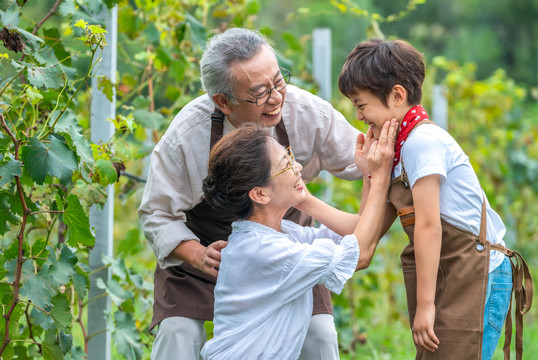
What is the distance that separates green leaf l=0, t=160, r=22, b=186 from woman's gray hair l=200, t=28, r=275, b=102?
80 centimetres

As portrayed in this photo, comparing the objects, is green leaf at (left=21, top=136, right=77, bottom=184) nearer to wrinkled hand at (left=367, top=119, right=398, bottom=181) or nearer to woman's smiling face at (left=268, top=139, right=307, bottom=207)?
woman's smiling face at (left=268, top=139, right=307, bottom=207)

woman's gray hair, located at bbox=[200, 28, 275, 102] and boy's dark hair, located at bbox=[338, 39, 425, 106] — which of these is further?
woman's gray hair, located at bbox=[200, 28, 275, 102]

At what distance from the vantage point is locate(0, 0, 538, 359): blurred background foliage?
10.9 feet

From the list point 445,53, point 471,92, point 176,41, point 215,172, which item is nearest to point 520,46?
point 445,53

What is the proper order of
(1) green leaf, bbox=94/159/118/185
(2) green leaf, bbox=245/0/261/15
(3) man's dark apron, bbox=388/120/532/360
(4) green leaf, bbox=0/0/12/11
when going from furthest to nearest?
(2) green leaf, bbox=245/0/261/15, (1) green leaf, bbox=94/159/118/185, (3) man's dark apron, bbox=388/120/532/360, (4) green leaf, bbox=0/0/12/11

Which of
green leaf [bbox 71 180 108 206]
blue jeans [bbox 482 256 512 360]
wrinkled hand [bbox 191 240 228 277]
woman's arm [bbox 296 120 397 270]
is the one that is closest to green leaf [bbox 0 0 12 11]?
green leaf [bbox 71 180 108 206]

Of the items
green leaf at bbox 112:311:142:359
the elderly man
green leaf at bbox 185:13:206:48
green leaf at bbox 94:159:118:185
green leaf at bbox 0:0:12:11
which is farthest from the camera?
green leaf at bbox 185:13:206:48

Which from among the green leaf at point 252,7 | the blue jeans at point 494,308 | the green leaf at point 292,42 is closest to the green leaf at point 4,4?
the blue jeans at point 494,308

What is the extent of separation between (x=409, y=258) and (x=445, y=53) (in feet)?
56.3

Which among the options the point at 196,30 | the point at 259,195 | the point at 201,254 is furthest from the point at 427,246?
the point at 196,30

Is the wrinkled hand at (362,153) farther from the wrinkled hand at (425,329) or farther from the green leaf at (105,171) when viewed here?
the green leaf at (105,171)

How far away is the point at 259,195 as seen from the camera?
240 centimetres

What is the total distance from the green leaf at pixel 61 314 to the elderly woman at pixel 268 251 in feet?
1.57

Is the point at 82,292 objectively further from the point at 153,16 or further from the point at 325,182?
the point at 325,182
